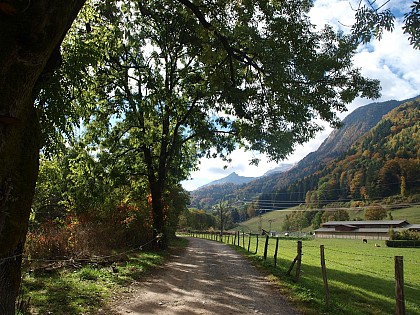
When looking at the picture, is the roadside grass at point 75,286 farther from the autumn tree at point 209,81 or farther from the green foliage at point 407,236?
the green foliage at point 407,236

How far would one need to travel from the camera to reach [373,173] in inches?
5674

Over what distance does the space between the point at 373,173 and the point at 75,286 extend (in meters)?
157

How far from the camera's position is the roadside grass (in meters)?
6.55

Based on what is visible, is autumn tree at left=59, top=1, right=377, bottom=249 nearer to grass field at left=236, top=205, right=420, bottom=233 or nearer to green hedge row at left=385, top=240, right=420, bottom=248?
green hedge row at left=385, top=240, right=420, bottom=248

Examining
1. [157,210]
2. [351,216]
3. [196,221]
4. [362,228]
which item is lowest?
[362,228]

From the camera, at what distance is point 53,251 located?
40.1ft

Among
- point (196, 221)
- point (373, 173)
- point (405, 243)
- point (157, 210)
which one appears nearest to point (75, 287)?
A: point (157, 210)

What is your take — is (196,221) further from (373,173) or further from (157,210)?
(373,173)

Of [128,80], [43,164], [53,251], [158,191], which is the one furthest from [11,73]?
[158,191]

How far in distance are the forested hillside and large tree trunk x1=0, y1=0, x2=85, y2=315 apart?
505 feet

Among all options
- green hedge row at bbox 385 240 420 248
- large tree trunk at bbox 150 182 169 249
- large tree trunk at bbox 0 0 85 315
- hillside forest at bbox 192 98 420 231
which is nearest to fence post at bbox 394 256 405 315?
large tree trunk at bbox 0 0 85 315

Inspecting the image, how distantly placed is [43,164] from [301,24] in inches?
396

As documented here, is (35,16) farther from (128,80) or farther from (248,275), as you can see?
(128,80)

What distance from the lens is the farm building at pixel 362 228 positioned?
90350 millimetres
